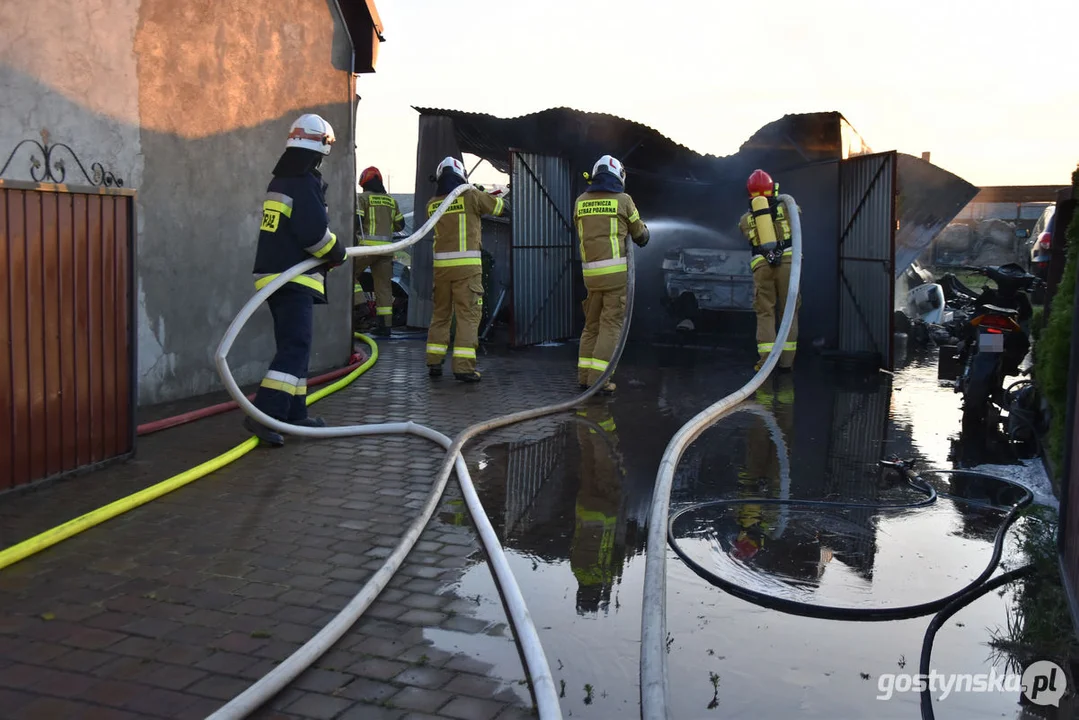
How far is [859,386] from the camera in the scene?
31.5ft

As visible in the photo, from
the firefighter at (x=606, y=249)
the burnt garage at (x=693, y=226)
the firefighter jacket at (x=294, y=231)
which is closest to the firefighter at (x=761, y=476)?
the firefighter at (x=606, y=249)

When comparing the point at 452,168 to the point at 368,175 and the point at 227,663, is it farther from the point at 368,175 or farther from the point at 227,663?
the point at 227,663

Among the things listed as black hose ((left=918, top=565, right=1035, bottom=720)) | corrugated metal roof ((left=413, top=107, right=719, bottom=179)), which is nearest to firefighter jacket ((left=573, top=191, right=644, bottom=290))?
corrugated metal roof ((left=413, top=107, right=719, bottom=179))

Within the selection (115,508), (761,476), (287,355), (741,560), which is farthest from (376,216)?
Answer: (741,560)

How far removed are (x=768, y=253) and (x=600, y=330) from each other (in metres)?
2.36

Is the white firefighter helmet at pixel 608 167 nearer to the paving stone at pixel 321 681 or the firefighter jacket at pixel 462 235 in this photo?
the firefighter jacket at pixel 462 235

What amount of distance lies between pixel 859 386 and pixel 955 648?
21.3 feet

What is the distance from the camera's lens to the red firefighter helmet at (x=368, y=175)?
43.3ft

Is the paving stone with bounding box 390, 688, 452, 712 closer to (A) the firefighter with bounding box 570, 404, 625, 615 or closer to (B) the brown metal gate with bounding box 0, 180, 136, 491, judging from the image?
(A) the firefighter with bounding box 570, 404, 625, 615

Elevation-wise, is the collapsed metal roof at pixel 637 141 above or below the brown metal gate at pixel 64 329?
above

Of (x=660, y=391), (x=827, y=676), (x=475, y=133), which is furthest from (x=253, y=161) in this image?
(x=827, y=676)

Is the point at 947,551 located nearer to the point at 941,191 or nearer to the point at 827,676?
the point at 827,676

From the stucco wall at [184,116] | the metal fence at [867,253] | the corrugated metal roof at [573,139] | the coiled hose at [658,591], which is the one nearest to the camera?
the coiled hose at [658,591]

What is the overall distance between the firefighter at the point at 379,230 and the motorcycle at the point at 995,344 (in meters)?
7.83
